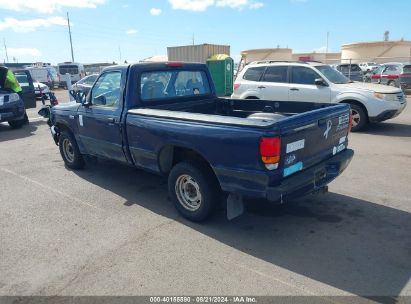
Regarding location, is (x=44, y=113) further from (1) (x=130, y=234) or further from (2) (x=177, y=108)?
(1) (x=130, y=234)

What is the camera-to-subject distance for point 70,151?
6555 millimetres

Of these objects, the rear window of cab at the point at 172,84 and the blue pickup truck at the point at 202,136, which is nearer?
the blue pickup truck at the point at 202,136

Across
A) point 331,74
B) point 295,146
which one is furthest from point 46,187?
point 331,74

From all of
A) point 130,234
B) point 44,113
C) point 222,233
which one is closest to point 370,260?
point 222,233

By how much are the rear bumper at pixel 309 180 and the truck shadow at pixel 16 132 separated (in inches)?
356

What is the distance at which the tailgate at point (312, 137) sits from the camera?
3.38 meters

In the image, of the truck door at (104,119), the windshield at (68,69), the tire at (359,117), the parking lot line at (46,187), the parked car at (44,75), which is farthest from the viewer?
the windshield at (68,69)

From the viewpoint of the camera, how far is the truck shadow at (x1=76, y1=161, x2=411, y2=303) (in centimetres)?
314

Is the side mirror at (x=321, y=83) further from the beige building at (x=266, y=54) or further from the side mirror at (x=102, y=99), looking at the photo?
the beige building at (x=266, y=54)

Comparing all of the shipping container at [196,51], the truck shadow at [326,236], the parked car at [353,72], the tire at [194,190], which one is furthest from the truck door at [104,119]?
the parked car at [353,72]

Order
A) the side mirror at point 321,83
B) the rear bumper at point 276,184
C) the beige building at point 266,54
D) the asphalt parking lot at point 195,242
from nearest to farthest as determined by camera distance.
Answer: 1. the asphalt parking lot at point 195,242
2. the rear bumper at point 276,184
3. the side mirror at point 321,83
4. the beige building at point 266,54

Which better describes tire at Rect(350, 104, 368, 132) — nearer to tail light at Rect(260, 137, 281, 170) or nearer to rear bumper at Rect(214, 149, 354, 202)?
rear bumper at Rect(214, 149, 354, 202)

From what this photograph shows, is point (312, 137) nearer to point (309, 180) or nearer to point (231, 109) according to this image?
point (309, 180)

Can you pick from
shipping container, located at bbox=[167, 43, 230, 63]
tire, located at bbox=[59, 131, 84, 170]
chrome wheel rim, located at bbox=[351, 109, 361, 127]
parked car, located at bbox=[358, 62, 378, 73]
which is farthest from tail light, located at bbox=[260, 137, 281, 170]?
parked car, located at bbox=[358, 62, 378, 73]
